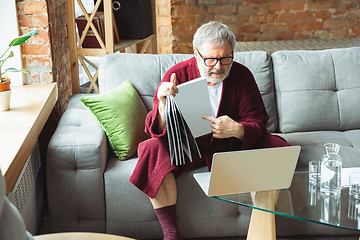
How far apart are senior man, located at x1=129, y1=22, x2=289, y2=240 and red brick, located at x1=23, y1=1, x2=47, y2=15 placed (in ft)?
2.68

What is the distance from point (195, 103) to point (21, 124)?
0.76 metres

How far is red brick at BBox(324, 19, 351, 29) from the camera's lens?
404cm

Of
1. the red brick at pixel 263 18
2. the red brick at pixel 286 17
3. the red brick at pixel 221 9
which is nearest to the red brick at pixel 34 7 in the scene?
the red brick at pixel 221 9

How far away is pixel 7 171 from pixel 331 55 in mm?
1883

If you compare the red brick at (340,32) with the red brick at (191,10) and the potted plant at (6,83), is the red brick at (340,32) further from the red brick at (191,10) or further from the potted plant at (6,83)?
the potted plant at (6,83)

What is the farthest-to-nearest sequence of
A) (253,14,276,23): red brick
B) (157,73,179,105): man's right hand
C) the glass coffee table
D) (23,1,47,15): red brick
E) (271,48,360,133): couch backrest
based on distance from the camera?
(253,14,276,23): red brick < (271,48,360,133): couch backrest < (23,1,47,15): red brick < (157,73,179,105): man's right hand < the glass coffee table

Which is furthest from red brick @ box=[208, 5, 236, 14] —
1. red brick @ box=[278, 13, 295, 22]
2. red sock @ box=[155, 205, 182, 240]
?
red sock @ box=[155, 205, 182, 240]

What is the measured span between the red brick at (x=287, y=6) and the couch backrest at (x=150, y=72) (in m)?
1.94

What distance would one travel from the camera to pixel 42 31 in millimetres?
2145

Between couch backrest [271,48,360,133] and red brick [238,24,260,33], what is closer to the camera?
couch backrest [271,48,360,133]

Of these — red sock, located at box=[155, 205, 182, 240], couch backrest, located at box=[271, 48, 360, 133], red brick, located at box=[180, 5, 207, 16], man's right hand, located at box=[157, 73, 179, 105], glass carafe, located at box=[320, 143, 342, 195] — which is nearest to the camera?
glass carafe, located at box=[320, 143, 342, 195]

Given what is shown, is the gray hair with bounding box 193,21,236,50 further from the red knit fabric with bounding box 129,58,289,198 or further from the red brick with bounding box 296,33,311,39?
the red brick with bounding box 296,33,311,39

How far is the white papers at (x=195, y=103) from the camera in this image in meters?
1.55

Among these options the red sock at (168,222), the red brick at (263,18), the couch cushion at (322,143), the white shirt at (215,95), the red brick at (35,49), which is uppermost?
the red brick at (263,18)
